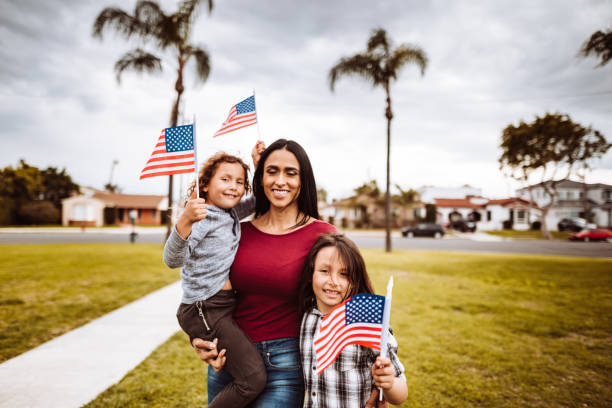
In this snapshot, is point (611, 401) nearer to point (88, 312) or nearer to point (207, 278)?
point (207, 278)

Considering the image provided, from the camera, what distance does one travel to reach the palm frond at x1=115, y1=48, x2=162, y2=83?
1337cm

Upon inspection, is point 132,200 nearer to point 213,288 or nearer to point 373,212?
point 373,212

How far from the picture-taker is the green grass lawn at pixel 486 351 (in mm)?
3475

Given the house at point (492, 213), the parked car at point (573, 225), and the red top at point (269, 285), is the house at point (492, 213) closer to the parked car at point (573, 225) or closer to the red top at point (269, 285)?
the parked car at point (573, 225)

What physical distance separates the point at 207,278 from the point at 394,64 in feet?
49.9

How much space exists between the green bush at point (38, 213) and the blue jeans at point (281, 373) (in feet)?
148

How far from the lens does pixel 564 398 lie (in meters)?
3.46

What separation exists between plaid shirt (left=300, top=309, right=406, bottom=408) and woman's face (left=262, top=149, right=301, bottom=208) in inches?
28.5

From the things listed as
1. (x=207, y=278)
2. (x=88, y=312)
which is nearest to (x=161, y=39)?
(x=88, y=312)

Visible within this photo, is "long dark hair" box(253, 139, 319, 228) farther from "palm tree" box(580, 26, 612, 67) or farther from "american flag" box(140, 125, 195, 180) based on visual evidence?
"palm tree" box(580, 26, 612, 67)

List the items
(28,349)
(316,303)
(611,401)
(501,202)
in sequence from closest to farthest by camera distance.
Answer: (316,303) < (611,401) < (28,349) < (501,202)

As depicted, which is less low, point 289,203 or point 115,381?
point 289,203

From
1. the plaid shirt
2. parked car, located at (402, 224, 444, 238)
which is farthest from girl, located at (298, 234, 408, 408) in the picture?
parked car, located at (402, 224, 444, 238)

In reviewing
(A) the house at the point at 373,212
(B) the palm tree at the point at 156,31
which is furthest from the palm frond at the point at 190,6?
(A) the house at the point at 373,212
